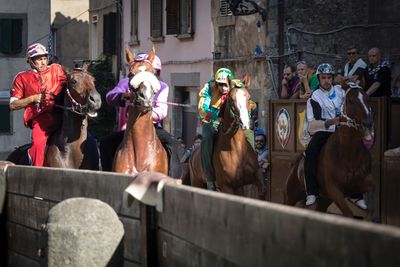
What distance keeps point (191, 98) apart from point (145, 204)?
21418mm

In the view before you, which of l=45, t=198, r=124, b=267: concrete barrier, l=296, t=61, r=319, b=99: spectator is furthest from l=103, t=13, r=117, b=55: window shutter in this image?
l=45, t=198, r=124, b=267: concrete barrier

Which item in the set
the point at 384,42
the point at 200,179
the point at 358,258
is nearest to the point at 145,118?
the point at 200,179

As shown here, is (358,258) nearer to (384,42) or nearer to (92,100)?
(92,100)

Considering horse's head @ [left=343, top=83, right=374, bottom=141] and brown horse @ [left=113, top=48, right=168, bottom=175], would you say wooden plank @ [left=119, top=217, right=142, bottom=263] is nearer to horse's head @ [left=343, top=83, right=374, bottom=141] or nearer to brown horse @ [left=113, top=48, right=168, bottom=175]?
brown horse @ [left=113, top=48, right=168, bottom=175]

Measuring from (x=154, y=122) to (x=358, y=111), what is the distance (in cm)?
240

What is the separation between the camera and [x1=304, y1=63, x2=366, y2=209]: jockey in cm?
1333

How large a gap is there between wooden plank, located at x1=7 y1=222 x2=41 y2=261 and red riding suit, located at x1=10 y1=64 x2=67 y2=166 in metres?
1.54

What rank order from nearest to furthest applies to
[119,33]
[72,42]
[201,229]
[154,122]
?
[201,229] → [154,122] → [119,33] → [72,42]

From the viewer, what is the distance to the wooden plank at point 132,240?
8289 millimetres

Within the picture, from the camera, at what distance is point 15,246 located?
1086 cm

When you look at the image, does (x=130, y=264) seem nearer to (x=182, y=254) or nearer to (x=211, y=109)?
(x=182, y=254)

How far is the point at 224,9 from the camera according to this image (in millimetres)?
26188

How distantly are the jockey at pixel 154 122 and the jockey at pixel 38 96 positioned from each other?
0.70 metres

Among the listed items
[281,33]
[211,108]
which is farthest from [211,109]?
[281,33]
